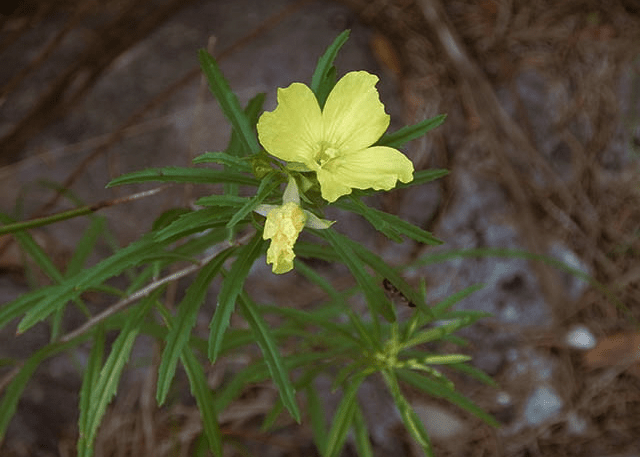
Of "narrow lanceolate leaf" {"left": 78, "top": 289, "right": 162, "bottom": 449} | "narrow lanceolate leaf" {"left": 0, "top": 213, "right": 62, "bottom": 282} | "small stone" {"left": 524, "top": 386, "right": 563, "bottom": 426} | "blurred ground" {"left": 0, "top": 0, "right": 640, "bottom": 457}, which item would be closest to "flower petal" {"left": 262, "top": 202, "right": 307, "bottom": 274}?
"narrow lanceolate leaf" {"left": 78, "top": 289, "right": 162, "bottom": 449}

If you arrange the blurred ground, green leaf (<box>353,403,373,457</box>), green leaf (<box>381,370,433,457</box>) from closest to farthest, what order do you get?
green leaf (<box>381,370,433,457</box>) → green leaf (<box>353,403,373,457</box>) → the blurred ground

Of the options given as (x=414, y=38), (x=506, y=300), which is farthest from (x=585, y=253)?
(x=414, y=38)

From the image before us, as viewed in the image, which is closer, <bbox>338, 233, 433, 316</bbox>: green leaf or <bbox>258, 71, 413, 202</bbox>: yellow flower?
<bbox>258, 71, 413, 202</bbox>: yellow flower

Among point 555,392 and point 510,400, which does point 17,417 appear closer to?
point 510,400

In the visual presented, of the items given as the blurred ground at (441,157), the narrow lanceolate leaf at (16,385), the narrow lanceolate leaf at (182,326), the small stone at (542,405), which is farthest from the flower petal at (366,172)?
the small stone at (542,405)

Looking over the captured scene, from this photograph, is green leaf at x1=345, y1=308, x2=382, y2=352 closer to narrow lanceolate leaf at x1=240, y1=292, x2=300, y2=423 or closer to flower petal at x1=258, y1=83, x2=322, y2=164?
narrow lanceolate leaf at x1=240, y1=292, x2=300, y2=423

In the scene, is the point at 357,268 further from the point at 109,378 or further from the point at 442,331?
the point at 109,378
